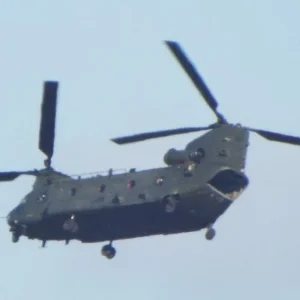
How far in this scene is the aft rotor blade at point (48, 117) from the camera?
247 feet

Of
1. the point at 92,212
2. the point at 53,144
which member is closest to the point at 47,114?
the point at 53,144

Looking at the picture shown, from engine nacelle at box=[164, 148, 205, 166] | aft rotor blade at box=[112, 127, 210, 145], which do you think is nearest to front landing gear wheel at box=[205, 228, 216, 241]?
engine nacelle at box=[164, 148, 205, 166]

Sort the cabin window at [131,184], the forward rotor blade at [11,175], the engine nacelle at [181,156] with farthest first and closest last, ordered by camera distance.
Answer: the forward rotor blade at [11,175]
the cabin window at [131,184]
the engine nacelle at [181,156]

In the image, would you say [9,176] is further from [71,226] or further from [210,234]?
[210,234]

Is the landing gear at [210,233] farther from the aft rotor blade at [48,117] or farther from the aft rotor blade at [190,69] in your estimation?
the aft rotor blade at [48,117]

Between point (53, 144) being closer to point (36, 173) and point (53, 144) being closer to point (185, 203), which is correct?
point (36, 173)

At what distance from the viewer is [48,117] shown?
76.3m

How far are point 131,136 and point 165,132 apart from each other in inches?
66.6

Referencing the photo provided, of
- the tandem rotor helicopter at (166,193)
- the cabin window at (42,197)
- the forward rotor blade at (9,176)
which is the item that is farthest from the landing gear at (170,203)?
the forward rotor blade at (9,176)

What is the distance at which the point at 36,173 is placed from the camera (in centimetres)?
7762

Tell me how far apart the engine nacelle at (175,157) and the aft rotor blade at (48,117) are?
8.06 m

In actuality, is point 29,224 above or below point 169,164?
below

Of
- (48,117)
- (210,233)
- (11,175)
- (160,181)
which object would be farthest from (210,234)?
(11,175)

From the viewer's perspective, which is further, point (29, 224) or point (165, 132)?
point (29, 224)
